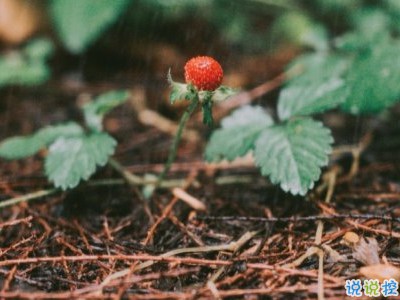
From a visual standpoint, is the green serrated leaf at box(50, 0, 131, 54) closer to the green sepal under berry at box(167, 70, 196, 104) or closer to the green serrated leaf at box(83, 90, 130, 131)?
the green serrated leaf at box(83, 90, 130, 131)

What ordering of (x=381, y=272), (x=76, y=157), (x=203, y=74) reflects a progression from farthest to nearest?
(x=76, y=157) → (x=203, y=74) → (x=381, y=272)

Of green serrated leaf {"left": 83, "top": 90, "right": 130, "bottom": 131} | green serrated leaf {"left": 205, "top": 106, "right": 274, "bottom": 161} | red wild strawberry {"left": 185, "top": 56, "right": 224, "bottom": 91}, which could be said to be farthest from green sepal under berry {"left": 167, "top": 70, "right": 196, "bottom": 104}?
green serrated leaf {"left": 83, "top": 90, "right": 130, "bottom": 131}

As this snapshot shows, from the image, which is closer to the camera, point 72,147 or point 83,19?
point 72,147

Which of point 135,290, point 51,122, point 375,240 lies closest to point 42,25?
point 51,122

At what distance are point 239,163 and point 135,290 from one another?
0.88m

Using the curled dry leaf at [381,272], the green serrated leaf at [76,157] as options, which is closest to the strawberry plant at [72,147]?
the green serrated leaf at [76,157]

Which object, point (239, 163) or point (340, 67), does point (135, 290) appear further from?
point (340, 67)

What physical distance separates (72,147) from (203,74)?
0.61 metres

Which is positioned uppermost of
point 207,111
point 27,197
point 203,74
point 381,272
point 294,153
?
point 203,74

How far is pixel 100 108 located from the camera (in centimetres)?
175

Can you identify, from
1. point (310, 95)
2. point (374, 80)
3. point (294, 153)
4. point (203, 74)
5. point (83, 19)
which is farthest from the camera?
point (83, 19)

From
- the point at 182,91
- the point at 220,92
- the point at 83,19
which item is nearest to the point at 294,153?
the point at 220,92

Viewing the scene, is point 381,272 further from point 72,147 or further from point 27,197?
point 27,197

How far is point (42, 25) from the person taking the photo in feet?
9.70
